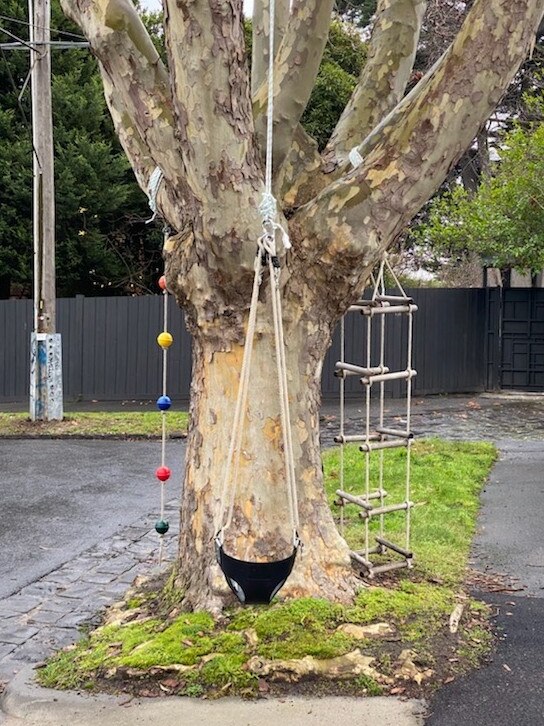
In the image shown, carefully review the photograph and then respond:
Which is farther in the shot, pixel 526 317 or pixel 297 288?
pixel 526 317

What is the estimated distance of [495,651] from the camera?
4.00 metres

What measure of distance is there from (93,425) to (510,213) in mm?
7839

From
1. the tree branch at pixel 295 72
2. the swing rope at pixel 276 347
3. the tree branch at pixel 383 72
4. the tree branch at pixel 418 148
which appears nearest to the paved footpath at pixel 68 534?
the swing rope at pixel 276 347

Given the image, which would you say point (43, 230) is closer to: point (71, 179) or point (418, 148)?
point (71, 179)

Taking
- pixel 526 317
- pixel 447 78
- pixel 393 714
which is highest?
pixel 447 78

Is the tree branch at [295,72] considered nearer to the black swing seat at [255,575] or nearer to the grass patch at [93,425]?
the black swing seat at [255,575]

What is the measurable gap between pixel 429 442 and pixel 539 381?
262 inches

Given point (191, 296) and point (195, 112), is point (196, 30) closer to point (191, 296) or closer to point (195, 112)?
point (195, 112)

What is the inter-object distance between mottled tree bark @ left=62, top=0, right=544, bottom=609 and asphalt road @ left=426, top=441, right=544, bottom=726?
842 mm

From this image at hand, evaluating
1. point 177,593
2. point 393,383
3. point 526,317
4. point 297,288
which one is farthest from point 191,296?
point 526,317

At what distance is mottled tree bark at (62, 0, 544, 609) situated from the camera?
3801 millimetres

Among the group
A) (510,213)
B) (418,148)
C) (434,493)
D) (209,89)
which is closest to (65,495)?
(434,493)

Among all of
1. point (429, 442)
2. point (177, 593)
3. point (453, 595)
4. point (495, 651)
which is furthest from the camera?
point (429, 442)

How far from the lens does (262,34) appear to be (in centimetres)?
518
